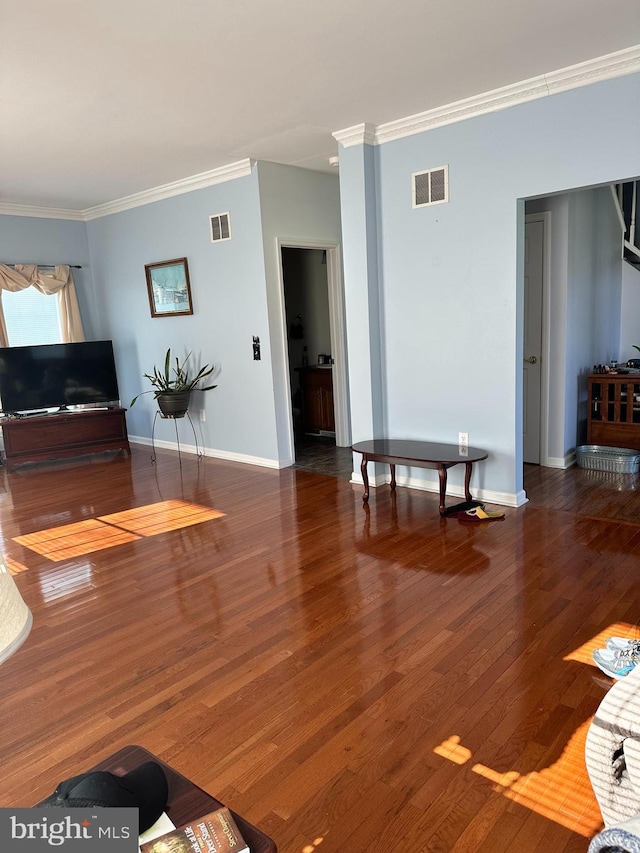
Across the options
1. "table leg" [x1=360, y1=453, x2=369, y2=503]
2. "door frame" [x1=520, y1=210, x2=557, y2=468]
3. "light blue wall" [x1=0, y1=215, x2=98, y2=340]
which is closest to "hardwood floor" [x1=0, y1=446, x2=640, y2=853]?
"table leg" [x1=360, y1=453, x2=369, y2=503]

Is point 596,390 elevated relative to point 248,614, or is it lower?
elevated

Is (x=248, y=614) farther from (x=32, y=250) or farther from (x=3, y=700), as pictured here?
(x=32, y=250)

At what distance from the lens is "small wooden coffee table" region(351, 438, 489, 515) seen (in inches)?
159

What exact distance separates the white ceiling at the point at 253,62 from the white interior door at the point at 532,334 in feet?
4.71

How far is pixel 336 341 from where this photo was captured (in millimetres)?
6293

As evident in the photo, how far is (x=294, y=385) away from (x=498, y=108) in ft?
13.1

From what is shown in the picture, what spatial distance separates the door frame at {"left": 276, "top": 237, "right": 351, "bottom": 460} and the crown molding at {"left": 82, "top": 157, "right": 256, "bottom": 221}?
75 centimetres

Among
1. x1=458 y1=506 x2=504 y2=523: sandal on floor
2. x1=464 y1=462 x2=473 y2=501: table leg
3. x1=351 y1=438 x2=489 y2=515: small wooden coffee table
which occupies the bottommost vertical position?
x1=458 y1=506 x2=504 y2=523: sandal on floor

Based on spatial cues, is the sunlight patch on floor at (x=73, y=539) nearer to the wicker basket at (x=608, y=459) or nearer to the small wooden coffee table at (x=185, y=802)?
the small wooden coffee table at (x=185, y=802)

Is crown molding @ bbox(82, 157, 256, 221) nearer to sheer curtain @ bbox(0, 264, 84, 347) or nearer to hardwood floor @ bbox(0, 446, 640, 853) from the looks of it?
sheer curtain @ bbox(0, 264, 84, 347)

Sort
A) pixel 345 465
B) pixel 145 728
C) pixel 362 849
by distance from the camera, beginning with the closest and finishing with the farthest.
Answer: pixel 362 849, pixel 145 728, pixel 345 465

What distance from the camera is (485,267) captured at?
416cm

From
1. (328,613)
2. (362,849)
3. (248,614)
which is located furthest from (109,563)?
(362,849)

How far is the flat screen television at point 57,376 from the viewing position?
6.34m
